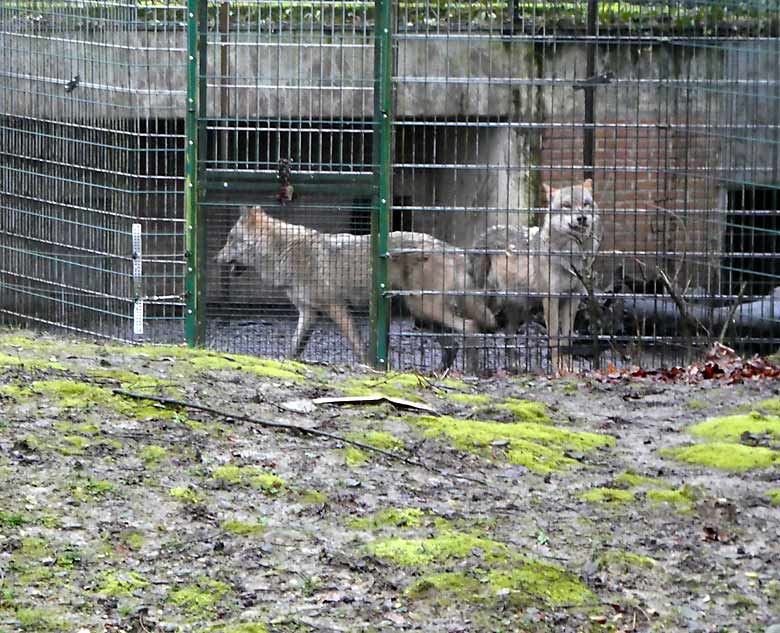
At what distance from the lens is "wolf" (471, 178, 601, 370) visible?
1039 centimetres

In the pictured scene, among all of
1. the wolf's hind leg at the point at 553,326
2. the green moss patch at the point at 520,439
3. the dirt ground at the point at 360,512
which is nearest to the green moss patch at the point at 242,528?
the dirt ground at the point at 360,512

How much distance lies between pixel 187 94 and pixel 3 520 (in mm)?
5440

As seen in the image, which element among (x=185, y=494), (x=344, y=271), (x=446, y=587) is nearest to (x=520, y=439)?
(x=185, y=494)

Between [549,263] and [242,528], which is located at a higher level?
[549,263]

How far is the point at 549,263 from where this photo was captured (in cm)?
1044

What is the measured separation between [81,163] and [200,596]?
642 cm

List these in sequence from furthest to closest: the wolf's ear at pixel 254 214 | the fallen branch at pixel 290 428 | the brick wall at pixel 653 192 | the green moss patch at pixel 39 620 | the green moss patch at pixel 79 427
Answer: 1. the wolf's ear at pixel 254 214
2. the brick wall at pixel 653 192
3. the fallen branch at pixel 290 428
4. the green moss patch at pixel 79 427
5. the green moss patch at pixel 39 620

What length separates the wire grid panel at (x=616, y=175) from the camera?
33.5 feet

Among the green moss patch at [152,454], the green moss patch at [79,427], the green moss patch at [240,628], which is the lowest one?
the green moss patch at [240,628]

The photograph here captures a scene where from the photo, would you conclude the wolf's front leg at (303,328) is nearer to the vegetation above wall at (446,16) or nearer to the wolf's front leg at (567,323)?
the wolf's front leg at (567,323)

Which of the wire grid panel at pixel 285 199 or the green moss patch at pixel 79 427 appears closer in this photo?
the green moss patch at pixel 79 427

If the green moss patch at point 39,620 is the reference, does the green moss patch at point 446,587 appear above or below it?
below

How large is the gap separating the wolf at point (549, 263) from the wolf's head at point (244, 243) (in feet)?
5.61

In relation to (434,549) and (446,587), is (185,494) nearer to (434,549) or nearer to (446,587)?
(434,549)
